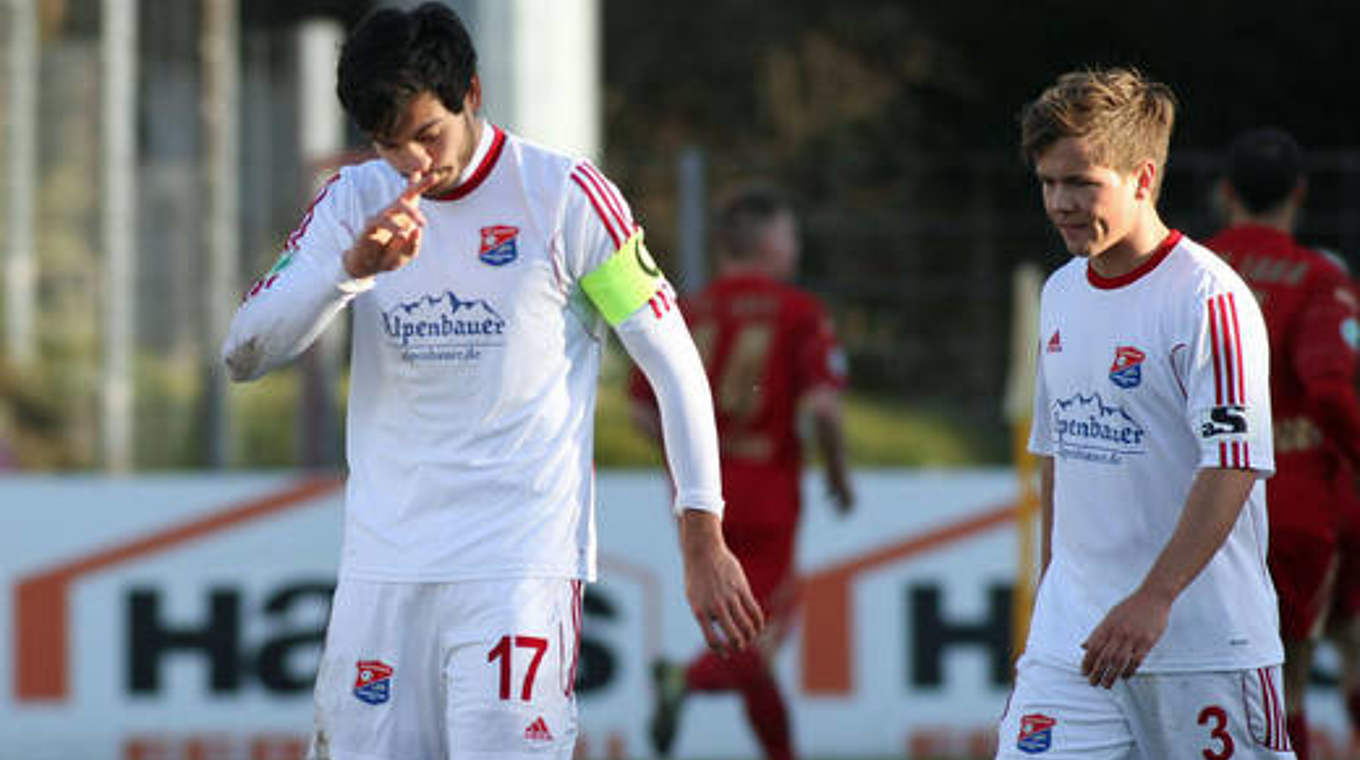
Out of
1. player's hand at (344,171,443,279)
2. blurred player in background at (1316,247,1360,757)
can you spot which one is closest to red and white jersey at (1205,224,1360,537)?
blurred player in background at (1316,247,1360,757)

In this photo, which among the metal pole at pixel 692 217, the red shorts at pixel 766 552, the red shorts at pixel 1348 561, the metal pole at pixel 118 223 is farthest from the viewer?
the metal pole at pixel 118 223

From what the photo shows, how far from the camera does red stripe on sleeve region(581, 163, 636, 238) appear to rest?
532 centimetres

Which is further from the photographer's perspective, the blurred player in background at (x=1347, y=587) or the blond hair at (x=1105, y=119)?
the blurred player in background at (x=1347, y=587)

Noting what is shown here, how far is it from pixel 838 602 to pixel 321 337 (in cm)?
240

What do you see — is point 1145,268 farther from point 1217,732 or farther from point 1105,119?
point 1217,732

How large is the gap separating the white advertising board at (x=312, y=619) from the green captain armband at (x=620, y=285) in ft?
17.7

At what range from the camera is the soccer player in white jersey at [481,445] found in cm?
520

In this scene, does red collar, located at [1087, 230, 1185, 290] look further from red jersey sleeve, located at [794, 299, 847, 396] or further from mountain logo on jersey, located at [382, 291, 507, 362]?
red jersey sleeve, located at [794, 299, 847, 396]

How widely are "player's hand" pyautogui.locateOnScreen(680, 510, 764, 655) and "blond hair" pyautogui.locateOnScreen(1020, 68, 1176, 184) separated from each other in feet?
3.10

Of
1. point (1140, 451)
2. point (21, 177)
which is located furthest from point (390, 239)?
point (21, 177)

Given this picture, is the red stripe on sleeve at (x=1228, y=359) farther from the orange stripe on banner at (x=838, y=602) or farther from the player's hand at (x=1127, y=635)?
Result: the orange stripe on banner at (x=838, y=602)

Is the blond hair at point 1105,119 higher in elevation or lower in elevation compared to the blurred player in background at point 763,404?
higher

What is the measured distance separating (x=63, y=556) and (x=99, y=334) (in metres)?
9.50

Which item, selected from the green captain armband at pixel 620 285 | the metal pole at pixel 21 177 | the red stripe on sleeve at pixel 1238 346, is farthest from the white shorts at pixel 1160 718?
the metal pole at pixel 21 177
